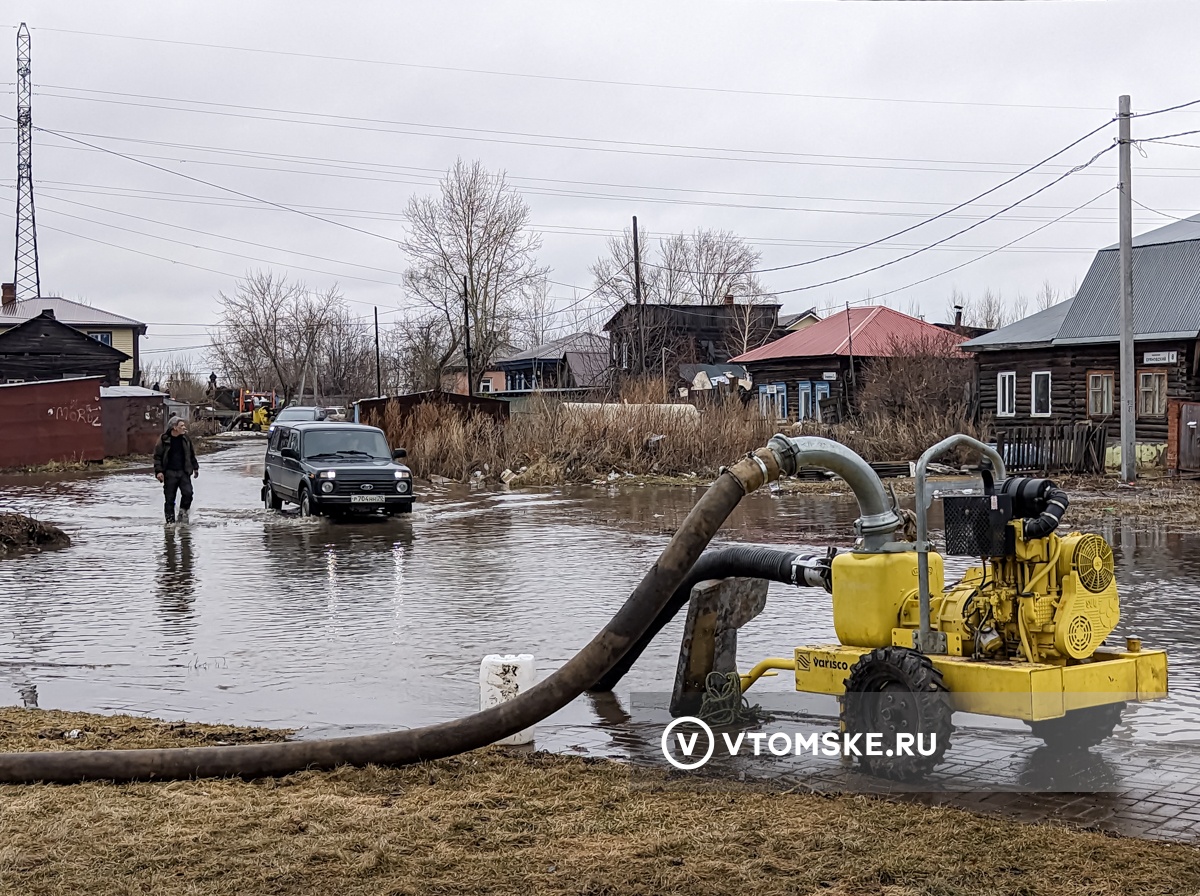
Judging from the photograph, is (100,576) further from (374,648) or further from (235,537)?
(374,648)

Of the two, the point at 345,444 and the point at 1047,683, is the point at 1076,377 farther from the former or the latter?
the point at 1047,683

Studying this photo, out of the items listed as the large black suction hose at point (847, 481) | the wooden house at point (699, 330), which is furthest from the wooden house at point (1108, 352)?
the wooden house at point (699, 330)

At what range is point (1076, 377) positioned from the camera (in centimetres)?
3959

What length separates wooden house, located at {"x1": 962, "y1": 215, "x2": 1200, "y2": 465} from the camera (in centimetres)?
3509

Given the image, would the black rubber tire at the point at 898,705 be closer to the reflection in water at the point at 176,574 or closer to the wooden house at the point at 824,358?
the reflection in water at the point at 176,574

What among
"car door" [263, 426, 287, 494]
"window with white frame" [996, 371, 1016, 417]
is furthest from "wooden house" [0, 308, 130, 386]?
"window with white frame" [996, 371, 1016, 417]

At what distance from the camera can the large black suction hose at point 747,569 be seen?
773cm

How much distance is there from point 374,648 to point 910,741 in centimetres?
567

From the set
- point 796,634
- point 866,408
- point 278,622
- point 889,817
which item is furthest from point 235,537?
point 866,408

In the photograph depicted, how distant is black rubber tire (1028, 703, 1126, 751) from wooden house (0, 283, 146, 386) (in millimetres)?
69864

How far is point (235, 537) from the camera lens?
67.3 ft

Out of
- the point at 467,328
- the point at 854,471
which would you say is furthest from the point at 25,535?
the point at 467,328

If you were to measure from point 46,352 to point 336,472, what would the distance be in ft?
145

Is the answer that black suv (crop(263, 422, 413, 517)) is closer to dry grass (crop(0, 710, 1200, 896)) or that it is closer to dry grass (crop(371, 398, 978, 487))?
dry grass (crop(371, 398, 978, 487))
